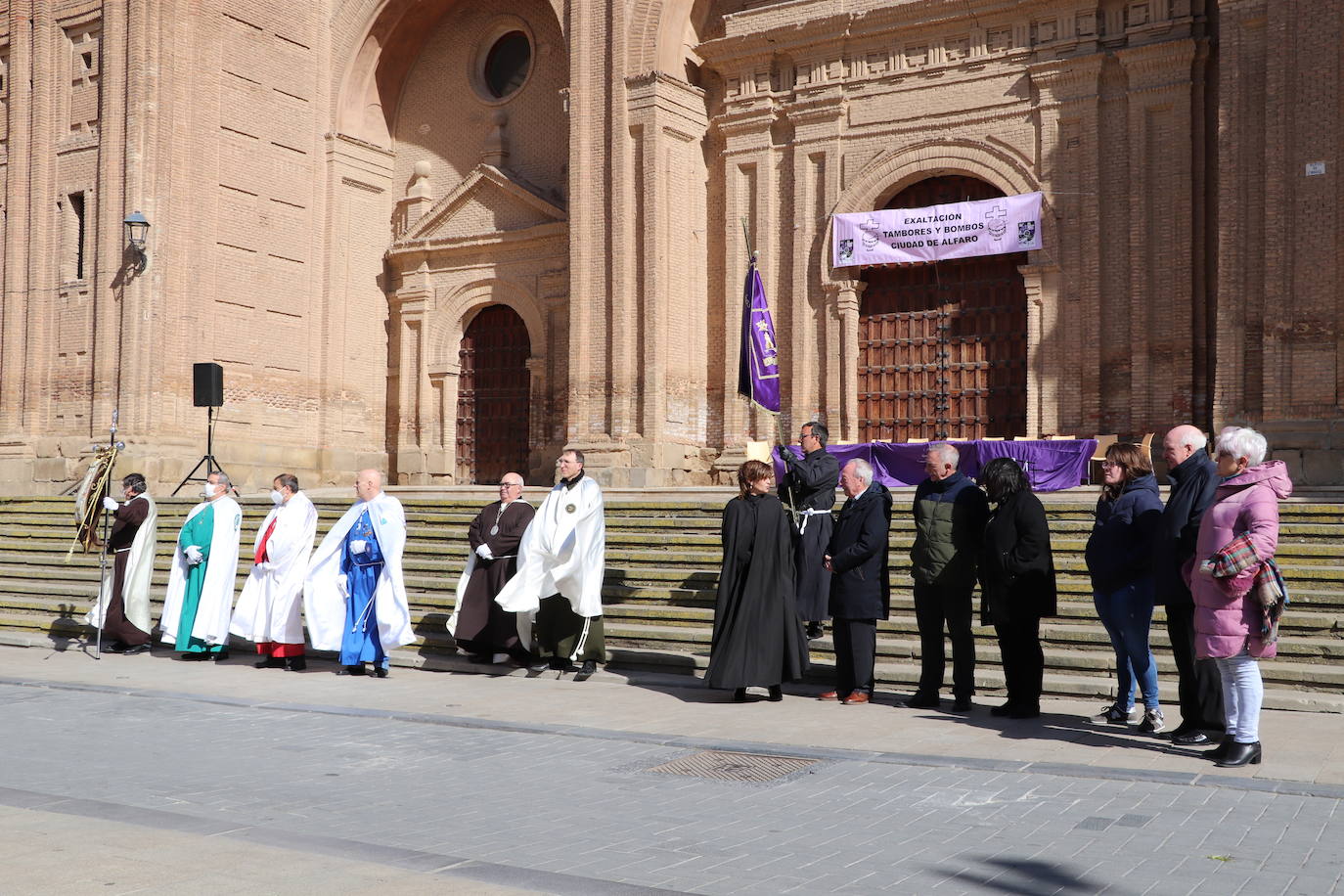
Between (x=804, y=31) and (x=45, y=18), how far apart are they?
45.7ft

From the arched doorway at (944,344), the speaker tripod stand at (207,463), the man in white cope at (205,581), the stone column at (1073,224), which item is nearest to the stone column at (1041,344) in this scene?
the stone column at (1073,224)

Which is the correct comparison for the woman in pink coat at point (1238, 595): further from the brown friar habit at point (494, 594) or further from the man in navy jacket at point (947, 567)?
the brown friar habit at point (494, 594)

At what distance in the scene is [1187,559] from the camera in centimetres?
728

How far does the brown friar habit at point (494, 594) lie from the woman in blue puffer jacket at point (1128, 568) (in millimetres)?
4873

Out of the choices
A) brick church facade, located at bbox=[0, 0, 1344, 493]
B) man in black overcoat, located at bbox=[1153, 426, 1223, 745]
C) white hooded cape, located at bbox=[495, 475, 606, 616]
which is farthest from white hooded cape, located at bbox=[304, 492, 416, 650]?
brick church facade, located at bbox=[0, 0, 1344, 493]

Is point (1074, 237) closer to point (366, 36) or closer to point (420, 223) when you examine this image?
point (420, 223)

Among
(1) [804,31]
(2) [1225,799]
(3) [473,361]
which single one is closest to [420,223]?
(3) [473,361]

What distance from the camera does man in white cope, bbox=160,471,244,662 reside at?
1185cm

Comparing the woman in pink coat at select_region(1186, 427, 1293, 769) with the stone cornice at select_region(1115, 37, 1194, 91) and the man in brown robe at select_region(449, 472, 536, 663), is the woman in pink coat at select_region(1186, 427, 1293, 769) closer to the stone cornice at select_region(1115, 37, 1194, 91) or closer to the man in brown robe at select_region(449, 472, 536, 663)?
the man in brown robe at select_region(449, 472, 536, 663)

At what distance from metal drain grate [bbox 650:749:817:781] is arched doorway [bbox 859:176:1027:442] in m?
12.4

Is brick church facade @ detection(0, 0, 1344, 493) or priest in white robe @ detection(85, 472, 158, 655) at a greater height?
brick church facade @ detection(0, 0, 1344, 493)

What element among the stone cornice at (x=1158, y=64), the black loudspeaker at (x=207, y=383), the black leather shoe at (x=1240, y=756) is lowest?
the black leather shoe at (x=1240, y=756)

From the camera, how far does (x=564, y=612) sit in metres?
10.6

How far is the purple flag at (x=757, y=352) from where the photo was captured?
60.5 feet
